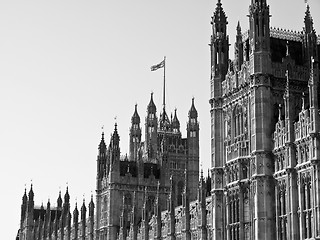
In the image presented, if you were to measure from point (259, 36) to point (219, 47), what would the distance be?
691cm

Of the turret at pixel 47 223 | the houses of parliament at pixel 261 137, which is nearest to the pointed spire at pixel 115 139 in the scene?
the houses of parliament at pixel 261 137

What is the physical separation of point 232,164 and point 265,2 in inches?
557

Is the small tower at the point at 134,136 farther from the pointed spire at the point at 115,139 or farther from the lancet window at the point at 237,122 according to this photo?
the lancet window at the point at 237,122

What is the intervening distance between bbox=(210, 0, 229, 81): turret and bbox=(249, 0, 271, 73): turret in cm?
577

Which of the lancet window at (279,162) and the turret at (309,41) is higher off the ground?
the turret at (309,41)

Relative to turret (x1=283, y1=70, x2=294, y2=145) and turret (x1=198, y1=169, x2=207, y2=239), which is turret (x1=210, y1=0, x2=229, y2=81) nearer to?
turret (x1=283, y1=70, x2=294, y2=145)

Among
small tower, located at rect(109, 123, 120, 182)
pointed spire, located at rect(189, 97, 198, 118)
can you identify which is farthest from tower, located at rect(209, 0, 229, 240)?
pointed spire, located at rect(189, 97, 198, 118)

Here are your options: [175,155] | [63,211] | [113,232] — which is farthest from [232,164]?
[175,155]

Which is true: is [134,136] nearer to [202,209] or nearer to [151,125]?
[151,125]

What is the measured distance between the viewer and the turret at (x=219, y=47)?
6950 centimetres

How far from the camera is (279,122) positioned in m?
60.5

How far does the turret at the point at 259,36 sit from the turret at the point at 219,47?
577 cm

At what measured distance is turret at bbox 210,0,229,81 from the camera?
6950cm

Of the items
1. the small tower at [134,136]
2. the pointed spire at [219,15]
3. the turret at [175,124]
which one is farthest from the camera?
the turret at [175,124]
